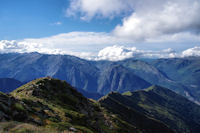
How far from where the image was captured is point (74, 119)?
5541 cm

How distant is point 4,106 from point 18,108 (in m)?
2.63

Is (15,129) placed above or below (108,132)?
above

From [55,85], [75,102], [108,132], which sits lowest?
[108,132]

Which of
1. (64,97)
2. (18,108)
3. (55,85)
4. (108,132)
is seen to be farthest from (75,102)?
(18,108)

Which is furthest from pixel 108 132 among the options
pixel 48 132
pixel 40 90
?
pixel 48 132

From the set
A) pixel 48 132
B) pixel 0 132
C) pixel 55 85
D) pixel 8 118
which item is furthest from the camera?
pixel 55 85

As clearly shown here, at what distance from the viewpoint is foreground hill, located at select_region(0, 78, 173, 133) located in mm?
25958

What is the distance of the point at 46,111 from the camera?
47344mm

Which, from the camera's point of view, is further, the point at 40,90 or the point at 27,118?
the point at 40,90

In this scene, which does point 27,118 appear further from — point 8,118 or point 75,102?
point 75,102

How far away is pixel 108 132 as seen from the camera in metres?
76.1

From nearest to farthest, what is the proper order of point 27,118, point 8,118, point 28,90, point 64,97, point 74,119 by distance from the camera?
point 8,118
point 27,118
point 74,119
point 28,90
point 64,97

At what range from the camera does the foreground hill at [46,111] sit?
1022 inches

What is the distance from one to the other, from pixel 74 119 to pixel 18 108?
27.7 metres
